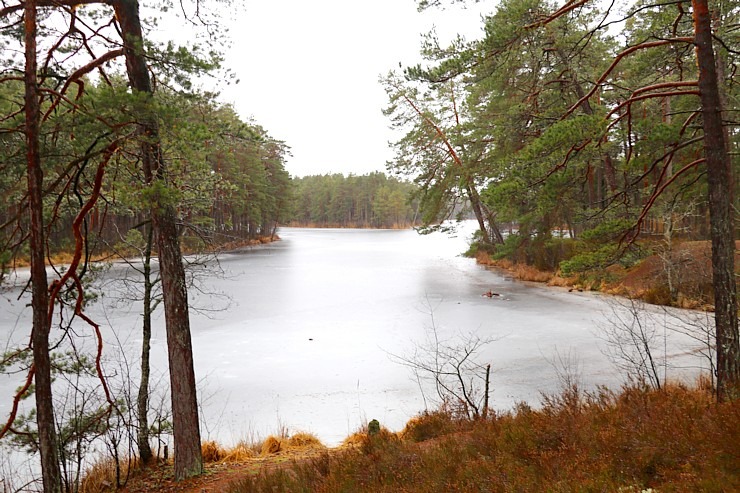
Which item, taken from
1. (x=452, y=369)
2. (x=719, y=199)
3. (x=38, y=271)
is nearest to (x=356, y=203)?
(x=452, y=369)

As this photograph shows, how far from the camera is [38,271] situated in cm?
317

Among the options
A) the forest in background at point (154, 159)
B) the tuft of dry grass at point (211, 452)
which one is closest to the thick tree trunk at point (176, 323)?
the forest in background at point (154, 159)

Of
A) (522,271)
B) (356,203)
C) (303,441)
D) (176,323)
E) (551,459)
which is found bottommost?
(303,441)

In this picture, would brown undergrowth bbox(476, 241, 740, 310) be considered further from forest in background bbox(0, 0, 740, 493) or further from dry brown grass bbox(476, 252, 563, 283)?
forest in background bbox(0, 0, 740, 493)

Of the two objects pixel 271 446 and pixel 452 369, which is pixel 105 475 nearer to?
pixel 271 446

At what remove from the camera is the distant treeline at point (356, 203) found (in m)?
80.0

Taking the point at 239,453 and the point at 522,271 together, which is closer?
the point at 239,453

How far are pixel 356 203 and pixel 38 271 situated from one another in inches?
3341

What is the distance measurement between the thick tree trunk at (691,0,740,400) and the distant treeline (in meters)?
73.5

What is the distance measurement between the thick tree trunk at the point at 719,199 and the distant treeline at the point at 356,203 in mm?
73534

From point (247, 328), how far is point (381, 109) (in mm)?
15849

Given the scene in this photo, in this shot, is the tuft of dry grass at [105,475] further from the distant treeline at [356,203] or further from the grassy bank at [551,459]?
the distant treeline at [356,203]

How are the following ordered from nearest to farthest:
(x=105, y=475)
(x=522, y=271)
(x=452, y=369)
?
(x=105, y=475) → (x=452, y=369) → (x=522, y=271)

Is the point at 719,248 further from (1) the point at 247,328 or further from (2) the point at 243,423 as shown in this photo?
(1) the point at 247,328
